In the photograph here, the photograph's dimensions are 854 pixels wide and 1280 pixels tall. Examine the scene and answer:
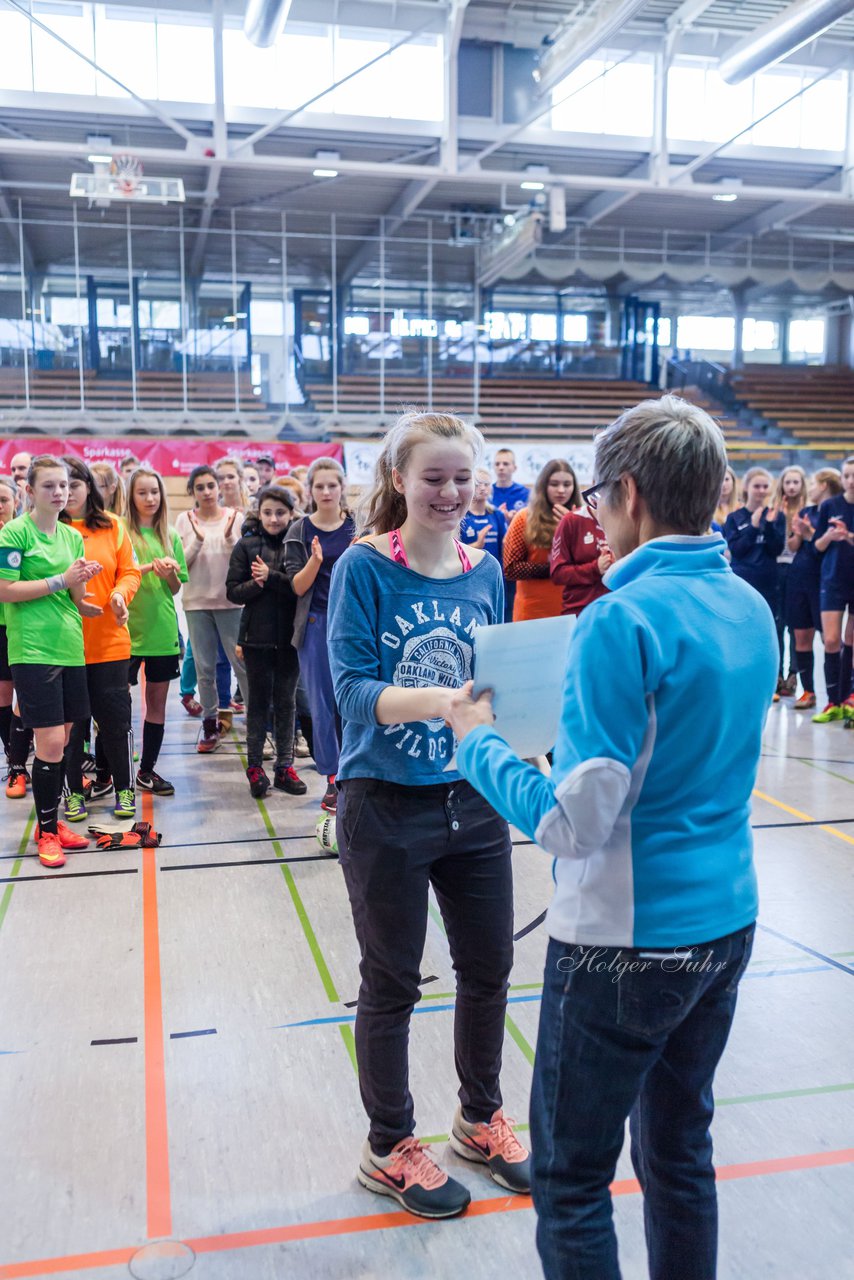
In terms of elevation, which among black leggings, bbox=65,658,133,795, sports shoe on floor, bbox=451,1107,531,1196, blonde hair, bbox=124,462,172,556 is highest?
blonde hair, bbox=124,462,172,556

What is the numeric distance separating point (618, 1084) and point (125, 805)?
148 inches

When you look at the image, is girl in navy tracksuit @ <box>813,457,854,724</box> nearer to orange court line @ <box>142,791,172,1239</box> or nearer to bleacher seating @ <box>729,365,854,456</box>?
orange court line @ <box>142,791,172,1239</box>

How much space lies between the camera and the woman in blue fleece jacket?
1322 mm

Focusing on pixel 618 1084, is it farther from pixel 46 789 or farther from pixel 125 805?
pixel 125 805

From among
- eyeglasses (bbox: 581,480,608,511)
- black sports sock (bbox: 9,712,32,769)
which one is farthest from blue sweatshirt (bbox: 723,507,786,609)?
eyeglasses (bbox: 581,480,608,511)

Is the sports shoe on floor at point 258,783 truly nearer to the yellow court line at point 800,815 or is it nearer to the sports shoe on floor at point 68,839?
the sports shoe on floor at point 68,839

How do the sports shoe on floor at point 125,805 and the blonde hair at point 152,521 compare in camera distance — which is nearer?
the sports shoe on floor at point 125,805

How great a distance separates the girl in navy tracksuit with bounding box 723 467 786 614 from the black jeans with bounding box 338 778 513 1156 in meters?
5.55

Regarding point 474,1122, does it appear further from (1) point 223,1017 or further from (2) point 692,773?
(2) point 692,773

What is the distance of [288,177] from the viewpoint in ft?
50.0

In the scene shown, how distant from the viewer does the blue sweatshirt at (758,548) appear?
726 cm

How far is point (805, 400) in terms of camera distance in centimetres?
1995

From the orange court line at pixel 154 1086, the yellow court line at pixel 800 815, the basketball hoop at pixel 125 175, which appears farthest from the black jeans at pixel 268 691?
the basketball hoop at pixel 125 175

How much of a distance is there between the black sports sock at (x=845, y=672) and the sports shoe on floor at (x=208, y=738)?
425 cm
